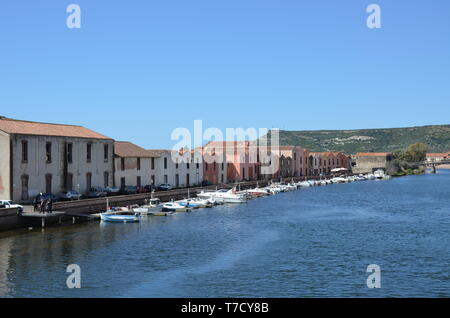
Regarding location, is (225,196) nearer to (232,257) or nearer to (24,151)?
(24,151)

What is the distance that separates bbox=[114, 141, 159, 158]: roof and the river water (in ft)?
68.6

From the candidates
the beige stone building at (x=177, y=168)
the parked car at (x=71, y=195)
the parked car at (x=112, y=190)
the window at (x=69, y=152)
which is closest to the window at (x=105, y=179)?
the parked car at (x=112, y=190)

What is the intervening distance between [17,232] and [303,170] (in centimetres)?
12104

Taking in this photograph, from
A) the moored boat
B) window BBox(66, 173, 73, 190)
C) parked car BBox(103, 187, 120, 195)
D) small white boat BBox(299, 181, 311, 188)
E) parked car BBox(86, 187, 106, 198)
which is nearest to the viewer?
window BBox(66, 173, 73, 190)

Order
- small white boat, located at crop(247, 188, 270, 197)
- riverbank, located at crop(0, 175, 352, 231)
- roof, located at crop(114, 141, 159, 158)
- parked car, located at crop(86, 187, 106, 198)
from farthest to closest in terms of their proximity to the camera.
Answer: small white boat, located at crop(247, 188, 270, 197)
roof, located at crop(114, 141, 159, 158)
parked car, located at crop(86, 187, 106, 198)
riverbank, located at crop(0, 175, 352, 231)

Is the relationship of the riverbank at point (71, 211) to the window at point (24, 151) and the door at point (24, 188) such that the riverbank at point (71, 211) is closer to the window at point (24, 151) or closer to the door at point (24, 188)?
the door at point (24, 188)

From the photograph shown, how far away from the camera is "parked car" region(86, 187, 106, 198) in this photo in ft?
227

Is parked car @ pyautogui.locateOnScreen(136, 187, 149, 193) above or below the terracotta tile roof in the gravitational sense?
below

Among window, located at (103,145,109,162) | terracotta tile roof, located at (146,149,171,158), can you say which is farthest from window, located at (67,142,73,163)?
terracotta tile roof, located at (146,149,171,158)

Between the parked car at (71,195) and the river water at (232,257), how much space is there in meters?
8.86

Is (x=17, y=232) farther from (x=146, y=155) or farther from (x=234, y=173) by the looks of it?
(x=234, y=173)

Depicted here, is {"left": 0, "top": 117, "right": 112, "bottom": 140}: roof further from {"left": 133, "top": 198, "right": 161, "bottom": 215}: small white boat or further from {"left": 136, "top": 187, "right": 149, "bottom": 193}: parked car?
{"left": 133, "top": 198, "right": 161, "bottom": 215}: small white boat

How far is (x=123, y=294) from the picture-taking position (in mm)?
29469

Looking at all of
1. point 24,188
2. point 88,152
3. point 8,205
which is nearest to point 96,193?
point 88,152
